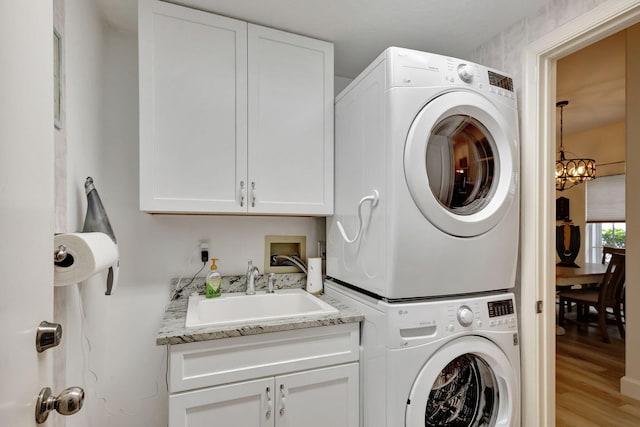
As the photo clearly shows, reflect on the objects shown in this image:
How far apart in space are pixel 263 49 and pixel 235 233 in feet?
3.45

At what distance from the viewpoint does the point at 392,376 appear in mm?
1281

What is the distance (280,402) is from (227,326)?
406mm

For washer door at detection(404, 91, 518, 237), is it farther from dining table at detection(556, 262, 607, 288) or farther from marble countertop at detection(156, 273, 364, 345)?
dining table at detection(556, 262, 607, 288)

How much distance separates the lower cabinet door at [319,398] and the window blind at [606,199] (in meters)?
5.20

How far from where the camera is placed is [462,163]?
145 centimetres

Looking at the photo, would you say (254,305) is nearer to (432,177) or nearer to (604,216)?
(432,177)

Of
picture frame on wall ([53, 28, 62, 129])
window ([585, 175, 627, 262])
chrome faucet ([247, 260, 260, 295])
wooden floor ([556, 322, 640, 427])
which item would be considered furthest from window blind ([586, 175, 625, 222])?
picture frame on wall ([53, 28, 62, 129])

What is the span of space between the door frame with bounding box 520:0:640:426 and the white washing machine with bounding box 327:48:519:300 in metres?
0.11

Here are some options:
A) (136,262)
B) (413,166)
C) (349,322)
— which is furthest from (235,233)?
(413,166)

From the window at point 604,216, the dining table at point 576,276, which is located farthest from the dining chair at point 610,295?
the window at point 604,216

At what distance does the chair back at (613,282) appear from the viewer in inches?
134

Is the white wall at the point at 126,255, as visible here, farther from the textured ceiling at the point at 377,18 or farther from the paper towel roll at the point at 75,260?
the paper towel roll at the point at 75,260

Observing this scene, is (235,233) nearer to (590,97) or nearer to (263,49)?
(263,49)

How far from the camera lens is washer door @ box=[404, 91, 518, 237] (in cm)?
131
